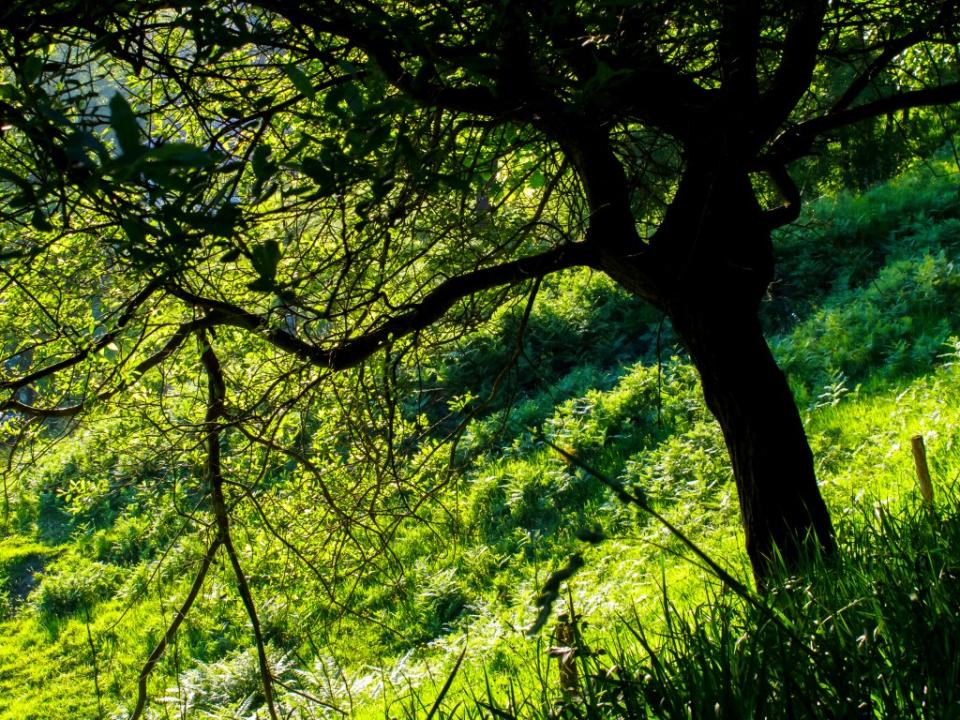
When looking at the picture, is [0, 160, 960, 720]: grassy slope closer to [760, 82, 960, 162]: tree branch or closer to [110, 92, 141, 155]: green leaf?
[760, 82, 960, 162]: tree branch

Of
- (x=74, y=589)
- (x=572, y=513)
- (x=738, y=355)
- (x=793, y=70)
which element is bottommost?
(x=572, y=513)

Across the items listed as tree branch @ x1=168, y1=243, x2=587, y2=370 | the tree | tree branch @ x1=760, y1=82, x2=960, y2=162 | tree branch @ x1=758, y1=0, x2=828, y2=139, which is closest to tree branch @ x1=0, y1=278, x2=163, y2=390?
the tree

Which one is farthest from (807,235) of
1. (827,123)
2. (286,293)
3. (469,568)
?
(286,293)

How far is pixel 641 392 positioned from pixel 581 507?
219cm

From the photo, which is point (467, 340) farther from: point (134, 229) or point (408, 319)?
point (134, 229)

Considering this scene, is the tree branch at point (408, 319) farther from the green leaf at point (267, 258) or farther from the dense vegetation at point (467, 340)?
the green leaf at point (267, 258)

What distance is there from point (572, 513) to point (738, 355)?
551 centimetres

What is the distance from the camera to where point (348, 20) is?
2.58 metres

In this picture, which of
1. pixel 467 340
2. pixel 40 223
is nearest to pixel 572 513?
pixel 467 340

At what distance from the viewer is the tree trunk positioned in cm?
361

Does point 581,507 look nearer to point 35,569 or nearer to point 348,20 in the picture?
point 348,20

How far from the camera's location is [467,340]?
5590 millimetres

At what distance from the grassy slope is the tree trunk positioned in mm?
1132

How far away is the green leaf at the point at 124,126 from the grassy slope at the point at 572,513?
374 cm
